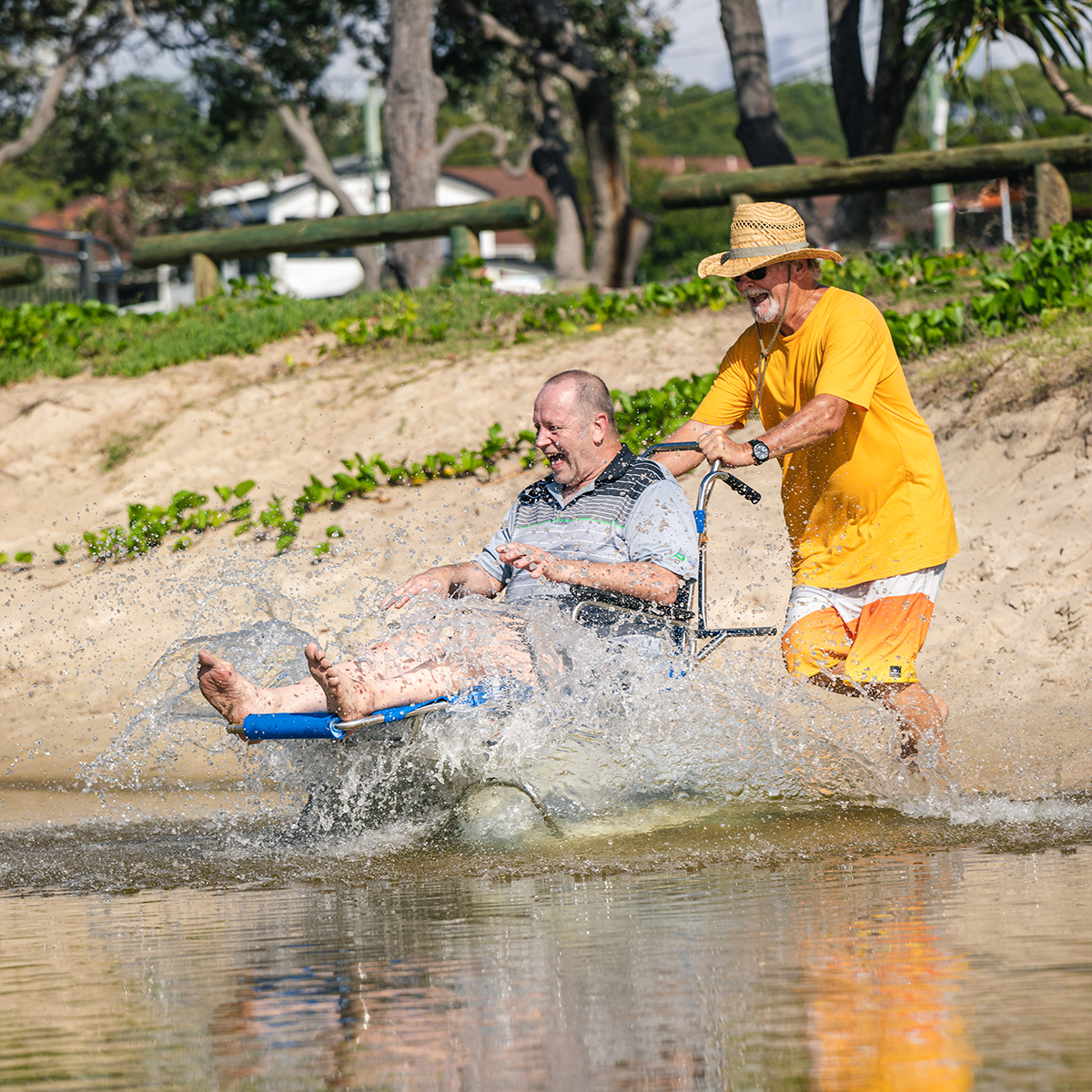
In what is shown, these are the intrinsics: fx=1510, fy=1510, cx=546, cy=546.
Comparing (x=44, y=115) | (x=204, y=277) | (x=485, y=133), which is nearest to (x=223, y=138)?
(x=44, y=115)

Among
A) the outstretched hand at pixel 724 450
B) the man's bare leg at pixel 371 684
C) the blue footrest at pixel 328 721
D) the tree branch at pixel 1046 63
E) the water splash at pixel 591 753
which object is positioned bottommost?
the water splash at pixel 591 753

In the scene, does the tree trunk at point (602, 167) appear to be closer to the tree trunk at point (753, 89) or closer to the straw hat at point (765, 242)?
the tree trunk at point (753, 89)

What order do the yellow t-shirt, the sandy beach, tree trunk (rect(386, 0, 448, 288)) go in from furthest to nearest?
1. tree trunk (rect(386, 0, 448, 288))
2. the sandy beach
3. the yellow t-shirt

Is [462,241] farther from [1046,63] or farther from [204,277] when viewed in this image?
[1046,63]

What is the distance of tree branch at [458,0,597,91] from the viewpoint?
16.0 m

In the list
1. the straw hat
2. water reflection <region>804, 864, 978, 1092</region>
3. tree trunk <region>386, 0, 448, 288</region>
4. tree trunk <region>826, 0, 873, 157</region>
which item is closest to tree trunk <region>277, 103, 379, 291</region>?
tree trunk <region>386, 0, 448, 288</region>

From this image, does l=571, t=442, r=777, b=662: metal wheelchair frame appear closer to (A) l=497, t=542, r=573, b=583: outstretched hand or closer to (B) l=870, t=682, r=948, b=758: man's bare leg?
(A) l=497, t=542, r=573, b=583: outstretched hand

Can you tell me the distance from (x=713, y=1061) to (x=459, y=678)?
244 centimetres

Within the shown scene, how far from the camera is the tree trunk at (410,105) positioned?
15.0 m

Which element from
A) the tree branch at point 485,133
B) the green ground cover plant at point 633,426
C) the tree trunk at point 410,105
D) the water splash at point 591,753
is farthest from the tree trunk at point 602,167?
the water splash at point 591,753

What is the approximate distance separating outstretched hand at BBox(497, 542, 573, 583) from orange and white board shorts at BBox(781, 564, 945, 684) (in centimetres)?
86

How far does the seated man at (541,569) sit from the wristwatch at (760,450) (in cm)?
50

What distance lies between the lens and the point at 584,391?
5289 millimetres

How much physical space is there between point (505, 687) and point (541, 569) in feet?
1.37
